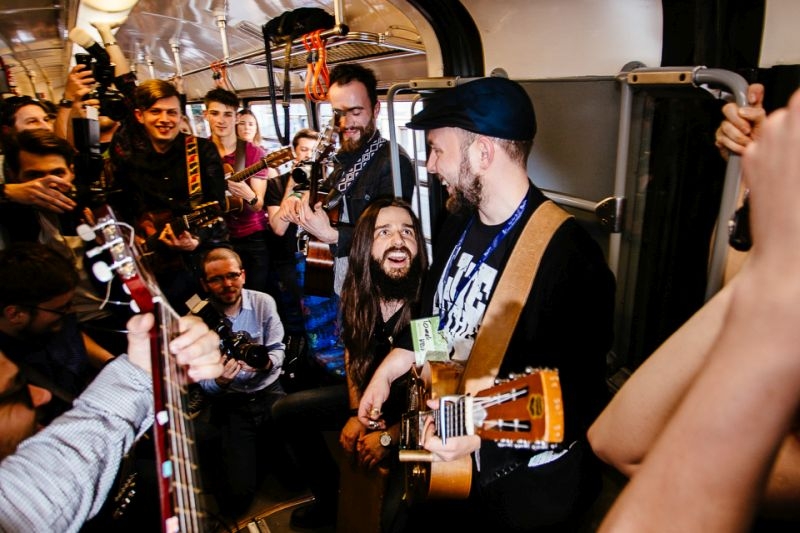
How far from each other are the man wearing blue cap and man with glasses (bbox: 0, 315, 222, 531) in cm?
87

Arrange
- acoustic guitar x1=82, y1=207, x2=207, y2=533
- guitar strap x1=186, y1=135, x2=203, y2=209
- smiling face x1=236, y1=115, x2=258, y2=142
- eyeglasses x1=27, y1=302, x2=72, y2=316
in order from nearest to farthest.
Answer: acoustic guitar x1=82, y1=207, x2=207, y2=533, eyeglasses x1=27, y1=302, x2=72, y2=316, guitar strap x1=186, y1=135, x2=203, y2=209, smiling face x1=236, y1=115, x2=258, y2=142

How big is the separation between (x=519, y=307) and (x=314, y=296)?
2397 millimetres

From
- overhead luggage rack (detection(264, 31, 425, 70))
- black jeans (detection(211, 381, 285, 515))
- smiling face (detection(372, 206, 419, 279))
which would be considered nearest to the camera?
smiling face (detection(372, 206, 419, 279))

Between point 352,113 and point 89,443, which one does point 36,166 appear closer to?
point 352,113

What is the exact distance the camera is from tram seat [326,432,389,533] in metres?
2.42

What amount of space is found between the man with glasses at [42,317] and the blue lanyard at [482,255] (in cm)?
207

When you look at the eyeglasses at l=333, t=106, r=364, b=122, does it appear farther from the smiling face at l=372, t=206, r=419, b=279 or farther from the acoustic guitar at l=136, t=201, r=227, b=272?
the acoustic guitar at l=136, t=201, r=227, b=272

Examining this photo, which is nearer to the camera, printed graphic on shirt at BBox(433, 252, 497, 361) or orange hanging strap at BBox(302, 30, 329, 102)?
printed graphic on shirt at BBox(433, 252, 497, 361)

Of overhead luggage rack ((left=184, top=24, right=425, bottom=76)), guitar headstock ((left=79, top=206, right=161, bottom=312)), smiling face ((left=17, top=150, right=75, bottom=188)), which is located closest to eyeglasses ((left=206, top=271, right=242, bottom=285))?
smiling face ((left=17, top=150, right=75, bottom=188))

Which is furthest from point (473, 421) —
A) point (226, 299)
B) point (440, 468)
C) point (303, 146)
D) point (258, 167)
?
point (303, 146)

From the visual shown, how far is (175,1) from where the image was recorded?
15.8 ft

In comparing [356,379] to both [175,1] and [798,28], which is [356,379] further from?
[175,1]

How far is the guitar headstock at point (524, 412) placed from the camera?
3.57ft

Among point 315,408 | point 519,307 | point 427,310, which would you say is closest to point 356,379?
point 315,408
